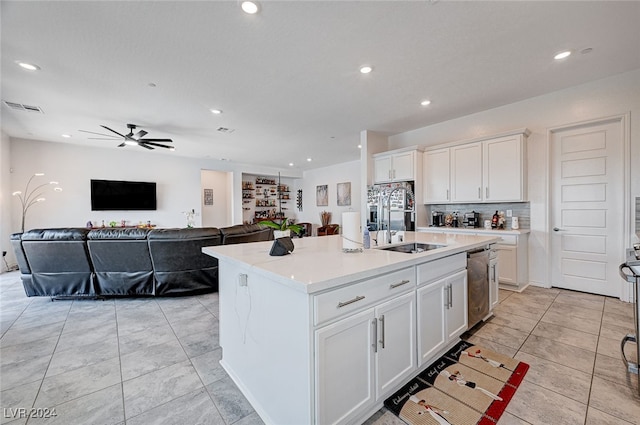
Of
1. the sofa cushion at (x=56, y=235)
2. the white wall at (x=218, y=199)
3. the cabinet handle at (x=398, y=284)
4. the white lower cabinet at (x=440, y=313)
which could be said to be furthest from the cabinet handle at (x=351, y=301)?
the white wall at (x=218, y=199)

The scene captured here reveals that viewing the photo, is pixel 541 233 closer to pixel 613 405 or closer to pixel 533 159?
pixel 533 159

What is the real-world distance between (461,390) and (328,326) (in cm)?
122

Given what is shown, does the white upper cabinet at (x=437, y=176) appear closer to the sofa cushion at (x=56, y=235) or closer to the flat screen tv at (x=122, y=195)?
the sofa cushion at (x=56, y=235)

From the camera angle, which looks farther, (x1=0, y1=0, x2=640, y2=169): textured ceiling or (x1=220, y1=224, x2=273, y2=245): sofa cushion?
(x1=220, y1=224, x2=273, y2=245): sofa cushion

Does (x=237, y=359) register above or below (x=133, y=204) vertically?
below

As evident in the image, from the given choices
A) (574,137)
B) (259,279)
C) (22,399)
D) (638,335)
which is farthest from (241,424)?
(574,137)

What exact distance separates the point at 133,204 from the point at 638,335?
867 cm

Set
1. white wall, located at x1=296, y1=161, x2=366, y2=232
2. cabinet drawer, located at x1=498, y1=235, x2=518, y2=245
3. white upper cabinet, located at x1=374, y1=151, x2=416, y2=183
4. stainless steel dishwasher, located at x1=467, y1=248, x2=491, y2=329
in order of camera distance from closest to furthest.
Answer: stainless steel dishwasher, located at x1=467, y1=248, x2=491, y2=329 < cabinet drawer, located at x1=498, y1=235, x2=518, y2=245 < white upper cabinet, located at x1=374, y1=151, x2=416, y2=183 < white wall, located at x1=296, y1=161, x2=366, y2=232

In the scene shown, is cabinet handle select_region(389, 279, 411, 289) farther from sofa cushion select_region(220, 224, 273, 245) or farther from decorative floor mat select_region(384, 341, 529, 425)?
sofa cushion select_region(220, 224, 273, 245)

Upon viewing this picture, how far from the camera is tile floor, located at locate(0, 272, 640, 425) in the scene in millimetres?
1522

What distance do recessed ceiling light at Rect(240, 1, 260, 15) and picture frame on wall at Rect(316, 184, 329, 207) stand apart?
7.18 metres

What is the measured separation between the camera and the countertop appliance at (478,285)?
2309mm

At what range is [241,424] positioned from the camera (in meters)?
1.44

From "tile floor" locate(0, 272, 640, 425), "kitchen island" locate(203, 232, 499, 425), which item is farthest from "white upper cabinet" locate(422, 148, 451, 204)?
"kitchen island" locate(203, 232, 499, 425)
